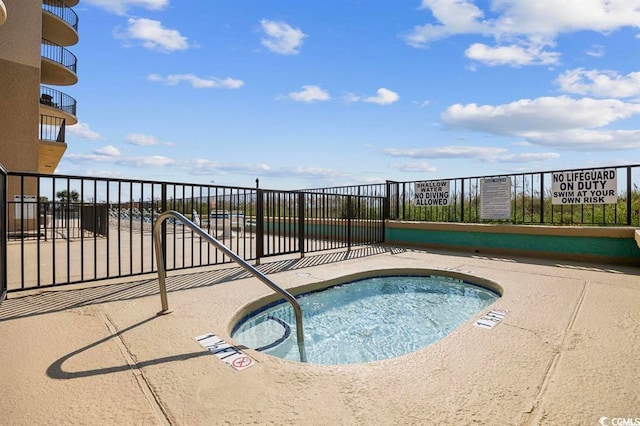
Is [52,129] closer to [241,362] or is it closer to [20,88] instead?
[20,88]

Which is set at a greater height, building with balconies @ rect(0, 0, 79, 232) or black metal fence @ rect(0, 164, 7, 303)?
building with balconies @ rect(0, 0, 79, 232)

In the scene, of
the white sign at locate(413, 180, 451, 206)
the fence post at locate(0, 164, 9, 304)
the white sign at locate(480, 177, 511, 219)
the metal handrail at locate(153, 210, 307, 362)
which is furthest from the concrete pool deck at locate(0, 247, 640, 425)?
the white sign at locate(413, 180, 451, 206)

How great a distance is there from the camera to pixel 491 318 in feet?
9.58

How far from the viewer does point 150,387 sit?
178 cm

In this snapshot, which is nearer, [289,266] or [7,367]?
[7,367]

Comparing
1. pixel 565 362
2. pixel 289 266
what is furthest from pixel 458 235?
pixel 565 362

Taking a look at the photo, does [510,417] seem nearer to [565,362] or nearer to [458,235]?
[565,362]

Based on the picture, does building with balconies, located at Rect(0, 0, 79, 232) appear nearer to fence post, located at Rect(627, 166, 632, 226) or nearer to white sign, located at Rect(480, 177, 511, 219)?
white sign, located at Rect(480, 177, 511, 219)

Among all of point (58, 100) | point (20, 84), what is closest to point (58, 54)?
point (58, 100)

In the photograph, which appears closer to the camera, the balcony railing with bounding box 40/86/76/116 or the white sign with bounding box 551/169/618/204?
the white sign with bounding box 551/169/618/204

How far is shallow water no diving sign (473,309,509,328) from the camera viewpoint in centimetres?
276

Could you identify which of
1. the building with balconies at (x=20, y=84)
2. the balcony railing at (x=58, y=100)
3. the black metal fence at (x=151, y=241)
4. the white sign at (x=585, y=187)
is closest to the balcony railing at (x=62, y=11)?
the balcony railing at (x=58, y=100)

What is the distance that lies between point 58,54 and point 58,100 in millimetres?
2333

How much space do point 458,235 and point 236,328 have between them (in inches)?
248
